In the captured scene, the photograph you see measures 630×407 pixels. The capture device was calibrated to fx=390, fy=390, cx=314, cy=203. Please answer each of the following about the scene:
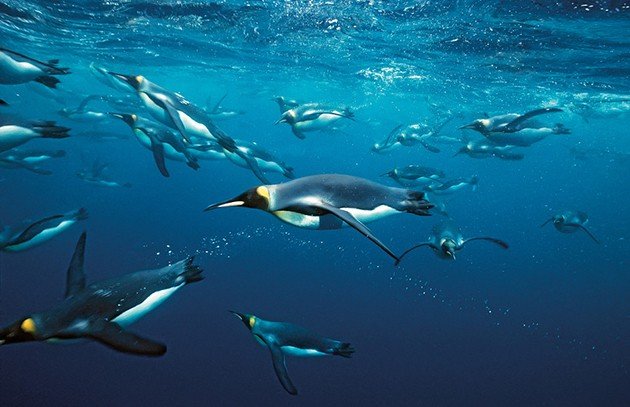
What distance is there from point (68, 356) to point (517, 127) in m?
7.93

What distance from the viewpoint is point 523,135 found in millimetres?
6613

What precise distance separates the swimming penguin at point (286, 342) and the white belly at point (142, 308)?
103 cm

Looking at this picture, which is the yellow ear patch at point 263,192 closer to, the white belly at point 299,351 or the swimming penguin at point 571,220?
the white belly at point 299,351

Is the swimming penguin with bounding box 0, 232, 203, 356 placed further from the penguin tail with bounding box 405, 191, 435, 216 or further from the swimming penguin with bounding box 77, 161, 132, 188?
the swimming penguin with bounding box 77, 161, 132, 188

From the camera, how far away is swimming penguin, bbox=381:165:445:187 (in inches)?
307

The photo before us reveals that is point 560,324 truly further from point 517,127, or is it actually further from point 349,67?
point 349,67

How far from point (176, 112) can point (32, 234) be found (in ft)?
7.32

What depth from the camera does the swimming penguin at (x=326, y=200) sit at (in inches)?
93.9

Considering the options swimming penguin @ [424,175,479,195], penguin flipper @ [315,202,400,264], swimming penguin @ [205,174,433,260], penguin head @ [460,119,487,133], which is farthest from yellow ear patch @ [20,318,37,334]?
swimming penguin @ [424,175,479,195]

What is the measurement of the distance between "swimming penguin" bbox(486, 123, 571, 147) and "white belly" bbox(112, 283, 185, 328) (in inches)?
211

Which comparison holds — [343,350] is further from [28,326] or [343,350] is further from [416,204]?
[28,326]

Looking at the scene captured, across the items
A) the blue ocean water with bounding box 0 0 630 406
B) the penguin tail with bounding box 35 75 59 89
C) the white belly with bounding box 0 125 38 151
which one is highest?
the penguin tail with bounding box 35 75 59 89

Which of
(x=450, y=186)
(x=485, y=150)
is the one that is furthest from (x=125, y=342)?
(x=485, y=150)

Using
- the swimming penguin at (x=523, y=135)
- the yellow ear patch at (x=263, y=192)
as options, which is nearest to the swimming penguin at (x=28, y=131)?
the yellow ear patch at (x=263, y=192)
